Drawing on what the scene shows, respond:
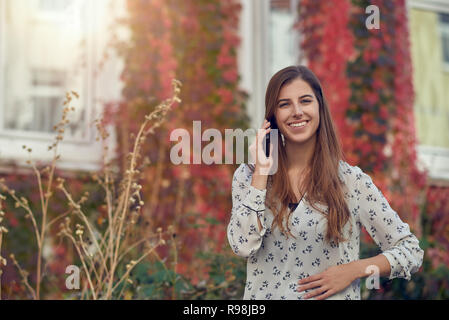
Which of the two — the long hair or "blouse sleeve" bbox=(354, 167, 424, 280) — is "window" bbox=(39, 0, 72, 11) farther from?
"blouse sleeve" bbox=(354, 167, 424, 280)

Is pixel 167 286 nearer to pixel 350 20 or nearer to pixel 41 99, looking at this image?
pixel 41 99

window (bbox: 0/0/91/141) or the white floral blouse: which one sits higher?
window (bbox: 0/0/91/141)

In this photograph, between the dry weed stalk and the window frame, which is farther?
the window frame

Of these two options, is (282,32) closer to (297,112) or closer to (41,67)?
(41,67)

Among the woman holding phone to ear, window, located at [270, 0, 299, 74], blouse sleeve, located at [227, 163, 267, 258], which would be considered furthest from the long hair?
window, located at [270, 0, 299, 74]

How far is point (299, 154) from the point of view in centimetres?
247

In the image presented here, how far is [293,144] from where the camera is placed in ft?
8.09

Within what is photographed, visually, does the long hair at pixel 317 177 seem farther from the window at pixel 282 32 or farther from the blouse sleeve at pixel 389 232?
the window at pixel 282 32

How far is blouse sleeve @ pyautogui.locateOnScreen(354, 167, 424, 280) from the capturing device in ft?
7.41

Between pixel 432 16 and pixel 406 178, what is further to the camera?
pixel 432 16

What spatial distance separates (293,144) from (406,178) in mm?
4286

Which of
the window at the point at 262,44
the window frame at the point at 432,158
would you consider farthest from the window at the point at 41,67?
the window frame at the point at 432,158

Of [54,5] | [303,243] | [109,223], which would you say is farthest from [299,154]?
[54,5]
